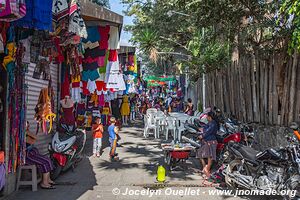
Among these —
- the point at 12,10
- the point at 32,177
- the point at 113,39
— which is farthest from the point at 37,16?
the point at 113,39

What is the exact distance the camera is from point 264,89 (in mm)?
9289

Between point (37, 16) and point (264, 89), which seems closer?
point (37, 16)

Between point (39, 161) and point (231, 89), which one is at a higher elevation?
point (231, 89)

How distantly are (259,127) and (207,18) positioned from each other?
352 centimetres

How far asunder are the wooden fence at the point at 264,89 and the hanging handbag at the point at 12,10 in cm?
627

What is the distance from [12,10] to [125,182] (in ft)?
16.3

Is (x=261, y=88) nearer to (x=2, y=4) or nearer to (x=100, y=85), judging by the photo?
(x=100, y=85)

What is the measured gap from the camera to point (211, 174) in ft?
27.5

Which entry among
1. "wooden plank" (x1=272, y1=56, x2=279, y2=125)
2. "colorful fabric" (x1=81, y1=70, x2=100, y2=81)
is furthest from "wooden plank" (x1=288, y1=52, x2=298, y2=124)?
"colorful fabric" (x1=81, y1=70, x2=100, y2=81)

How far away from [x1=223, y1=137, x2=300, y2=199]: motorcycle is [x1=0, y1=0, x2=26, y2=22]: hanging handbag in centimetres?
466

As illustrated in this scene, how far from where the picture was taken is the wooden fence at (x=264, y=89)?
809cm

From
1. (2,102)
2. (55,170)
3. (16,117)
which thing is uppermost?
(2,102)

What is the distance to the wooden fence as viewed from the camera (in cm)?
809

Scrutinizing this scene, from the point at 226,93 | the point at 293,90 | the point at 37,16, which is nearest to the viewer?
the point at 37,16
